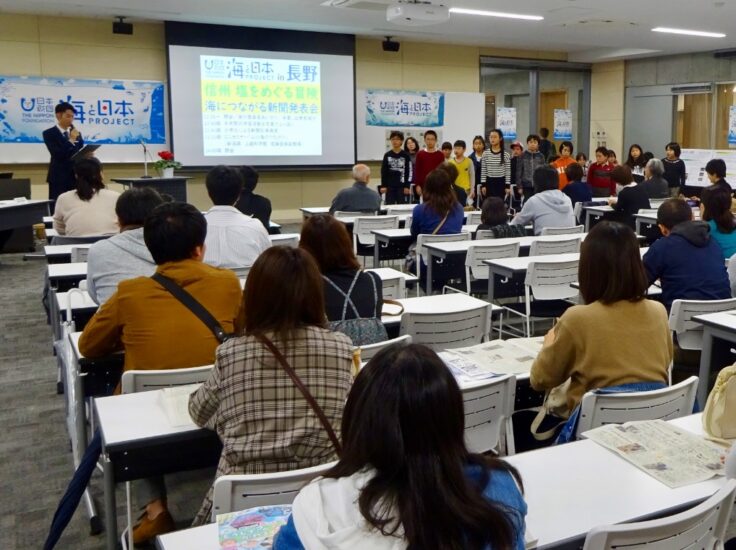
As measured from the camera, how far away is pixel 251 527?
4.73 ft

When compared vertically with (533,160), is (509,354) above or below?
below

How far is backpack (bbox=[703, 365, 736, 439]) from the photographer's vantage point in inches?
75.9

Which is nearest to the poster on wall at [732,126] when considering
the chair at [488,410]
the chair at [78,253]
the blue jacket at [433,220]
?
the blue jacket at [433,220]

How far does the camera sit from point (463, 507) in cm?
104

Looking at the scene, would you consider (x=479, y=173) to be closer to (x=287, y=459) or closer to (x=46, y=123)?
(x=46, y=123)

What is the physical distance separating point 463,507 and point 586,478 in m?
0.81

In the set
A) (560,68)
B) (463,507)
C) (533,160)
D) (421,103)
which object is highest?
(560,68)

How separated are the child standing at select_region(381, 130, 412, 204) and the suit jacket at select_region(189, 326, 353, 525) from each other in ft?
26.7

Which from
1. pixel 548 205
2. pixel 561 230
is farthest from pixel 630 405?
pixel 548 205

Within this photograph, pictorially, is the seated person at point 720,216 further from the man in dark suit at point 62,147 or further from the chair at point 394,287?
the man in dark suit at point 62,147

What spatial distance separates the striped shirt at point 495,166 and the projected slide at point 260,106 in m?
2.85

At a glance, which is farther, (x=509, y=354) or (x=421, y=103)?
(x=421, y=103)

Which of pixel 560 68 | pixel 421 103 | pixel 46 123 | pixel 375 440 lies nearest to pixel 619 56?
pixel 560 68

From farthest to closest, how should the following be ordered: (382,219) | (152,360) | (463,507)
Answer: (382,219)
(152,360)
(463,507)
